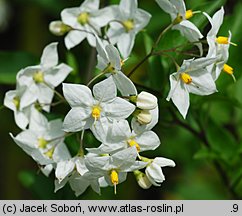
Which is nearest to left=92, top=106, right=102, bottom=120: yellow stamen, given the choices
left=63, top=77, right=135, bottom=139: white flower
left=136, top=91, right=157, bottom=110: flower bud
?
left=63, top=77, right=135, bottom=139: white flower

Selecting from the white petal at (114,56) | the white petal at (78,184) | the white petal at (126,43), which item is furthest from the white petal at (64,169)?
the white petal at (126,43)

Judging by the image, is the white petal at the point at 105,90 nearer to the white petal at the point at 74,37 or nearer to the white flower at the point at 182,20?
the white flower at the point at 182,20

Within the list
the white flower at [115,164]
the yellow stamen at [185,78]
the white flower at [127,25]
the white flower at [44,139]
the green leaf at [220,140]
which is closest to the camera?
the white flower at [115,164]

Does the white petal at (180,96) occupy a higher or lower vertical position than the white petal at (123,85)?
lower

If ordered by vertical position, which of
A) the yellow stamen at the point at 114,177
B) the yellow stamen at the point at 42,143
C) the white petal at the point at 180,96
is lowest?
the yellow stamen at the point at 42,143

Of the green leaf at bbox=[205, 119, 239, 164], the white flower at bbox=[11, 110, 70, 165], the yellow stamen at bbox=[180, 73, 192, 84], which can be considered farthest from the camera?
the green leaf at bbox=[205, 119, 239, 164]

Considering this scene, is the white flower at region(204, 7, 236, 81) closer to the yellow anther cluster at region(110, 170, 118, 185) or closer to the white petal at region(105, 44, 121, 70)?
the white petal at region(105, 44, 121, 70)

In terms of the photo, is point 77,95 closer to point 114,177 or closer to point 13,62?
point 114,177

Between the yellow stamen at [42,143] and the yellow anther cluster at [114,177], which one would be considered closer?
the yellow anther cluster at [114,177]
